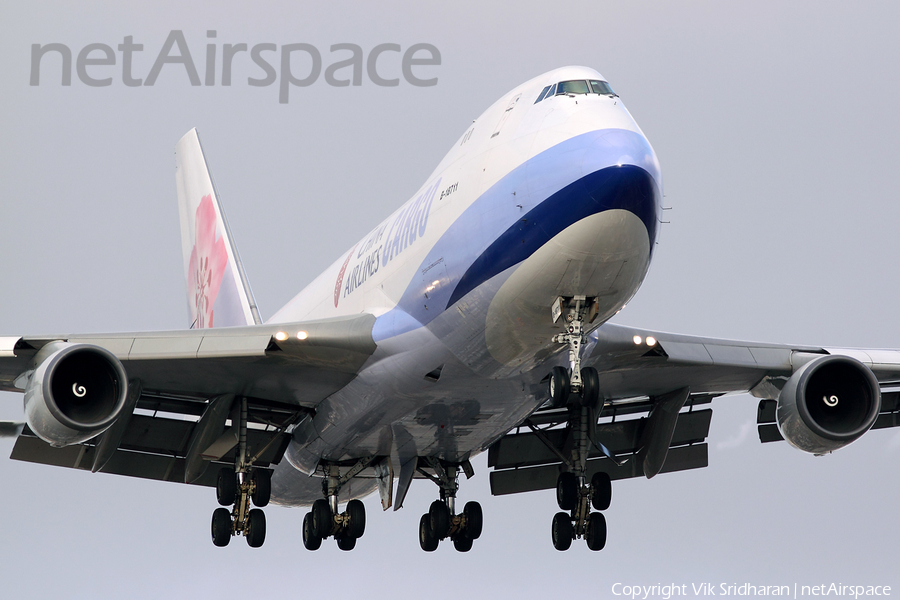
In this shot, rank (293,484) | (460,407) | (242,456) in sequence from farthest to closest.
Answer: (293,484) < (242,456) < (460,407)

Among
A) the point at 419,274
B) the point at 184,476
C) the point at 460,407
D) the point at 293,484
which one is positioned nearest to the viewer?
the point at 419,274

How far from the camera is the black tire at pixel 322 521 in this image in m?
22.0

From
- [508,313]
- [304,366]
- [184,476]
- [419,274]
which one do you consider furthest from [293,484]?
[508,313]

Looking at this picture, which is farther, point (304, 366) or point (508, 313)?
point (304, 366)

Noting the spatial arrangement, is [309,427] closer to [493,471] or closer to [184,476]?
[184,476]

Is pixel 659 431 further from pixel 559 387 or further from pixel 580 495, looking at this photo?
pixel 559 387

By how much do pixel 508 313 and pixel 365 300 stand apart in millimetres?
4256

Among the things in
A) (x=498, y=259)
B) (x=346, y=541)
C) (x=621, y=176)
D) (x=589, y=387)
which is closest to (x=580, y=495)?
(x=346, y=541)

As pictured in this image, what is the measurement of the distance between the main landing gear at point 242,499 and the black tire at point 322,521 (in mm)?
1270

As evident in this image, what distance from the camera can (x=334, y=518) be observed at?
72.9 ft

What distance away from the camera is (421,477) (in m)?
23.4

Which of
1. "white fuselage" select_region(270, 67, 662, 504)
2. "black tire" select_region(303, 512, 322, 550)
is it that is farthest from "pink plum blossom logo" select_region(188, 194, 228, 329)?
"white fuselage" select_region(270, 67, 662, 504)

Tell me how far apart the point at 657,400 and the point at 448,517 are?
478 cm

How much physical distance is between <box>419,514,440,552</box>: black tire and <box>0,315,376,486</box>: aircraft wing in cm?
320
